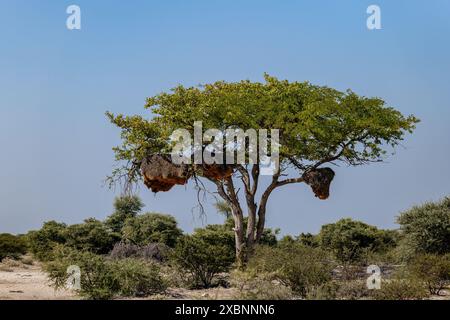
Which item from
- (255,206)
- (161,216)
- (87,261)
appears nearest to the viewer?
(87,261)

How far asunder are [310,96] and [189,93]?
194 inches

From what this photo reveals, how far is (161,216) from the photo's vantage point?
130ft

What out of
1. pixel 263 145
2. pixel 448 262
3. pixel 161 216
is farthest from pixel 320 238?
pixel 448 262

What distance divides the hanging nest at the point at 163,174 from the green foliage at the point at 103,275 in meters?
4.34

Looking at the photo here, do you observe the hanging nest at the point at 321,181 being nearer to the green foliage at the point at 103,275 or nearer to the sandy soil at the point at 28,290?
the green foliage at the point at 103,275

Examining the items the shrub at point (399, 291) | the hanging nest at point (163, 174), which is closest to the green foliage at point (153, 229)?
the hanging nest at point (163, 174)

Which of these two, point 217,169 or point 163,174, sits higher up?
point 217,169

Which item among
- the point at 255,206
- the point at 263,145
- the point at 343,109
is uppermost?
the point at 343,109

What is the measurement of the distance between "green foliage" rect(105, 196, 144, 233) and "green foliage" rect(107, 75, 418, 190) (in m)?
18.2

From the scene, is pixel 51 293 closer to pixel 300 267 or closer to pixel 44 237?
pixel 300 267

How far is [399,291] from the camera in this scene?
16.1 metres

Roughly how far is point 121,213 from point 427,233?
76.8 ft

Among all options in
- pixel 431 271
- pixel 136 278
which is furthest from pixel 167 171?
pixel 431 271
